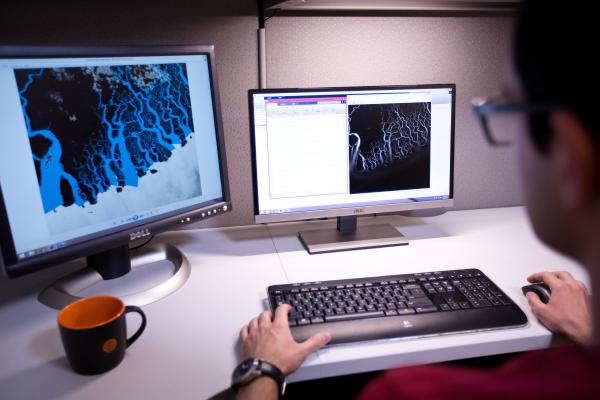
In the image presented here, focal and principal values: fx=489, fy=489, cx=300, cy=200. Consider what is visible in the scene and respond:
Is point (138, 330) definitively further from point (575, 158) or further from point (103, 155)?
point (575, 158)

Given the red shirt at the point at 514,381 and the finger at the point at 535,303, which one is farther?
the finger at the point at 535,303

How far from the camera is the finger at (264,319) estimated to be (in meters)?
0.80

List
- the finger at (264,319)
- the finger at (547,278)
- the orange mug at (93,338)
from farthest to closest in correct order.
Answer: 1. the finger at (547,278)
2. the finger at (264,319)
3. the orange mug at (93,338)

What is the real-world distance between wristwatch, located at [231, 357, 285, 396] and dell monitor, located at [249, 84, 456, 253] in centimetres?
44

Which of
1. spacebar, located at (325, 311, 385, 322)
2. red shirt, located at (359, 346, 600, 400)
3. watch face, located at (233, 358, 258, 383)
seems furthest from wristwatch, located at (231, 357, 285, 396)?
red shirt, located at (359, 346, 600, 400)

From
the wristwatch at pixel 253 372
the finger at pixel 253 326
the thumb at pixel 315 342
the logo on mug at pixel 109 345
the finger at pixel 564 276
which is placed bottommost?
the wristwatch at pixel 253 372

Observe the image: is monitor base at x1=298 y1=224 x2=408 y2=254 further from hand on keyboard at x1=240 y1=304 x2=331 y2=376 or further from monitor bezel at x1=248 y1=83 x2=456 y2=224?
hand on keyboard at x1=240 y1=304 x2=331 y2=376

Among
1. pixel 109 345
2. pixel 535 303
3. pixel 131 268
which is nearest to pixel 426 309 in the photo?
pixel 535 303

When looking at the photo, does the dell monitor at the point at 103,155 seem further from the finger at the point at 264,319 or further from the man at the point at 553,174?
the man at the point at 553,174

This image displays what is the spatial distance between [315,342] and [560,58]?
523 mm

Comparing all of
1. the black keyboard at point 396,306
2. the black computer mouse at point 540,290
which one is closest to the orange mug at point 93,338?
the black keyboard at point 396,306

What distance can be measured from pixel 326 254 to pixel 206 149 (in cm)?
36

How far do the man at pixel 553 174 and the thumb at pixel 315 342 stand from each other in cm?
25

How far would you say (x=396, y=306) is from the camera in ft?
2.81
